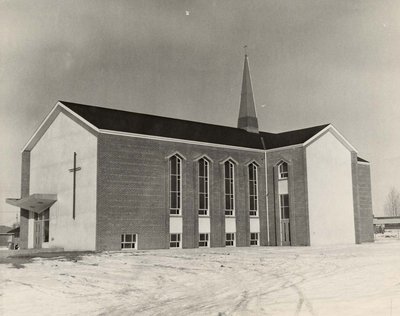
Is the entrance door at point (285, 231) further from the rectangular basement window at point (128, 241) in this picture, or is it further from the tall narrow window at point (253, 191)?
the rectangular basement window at point (128, 241)

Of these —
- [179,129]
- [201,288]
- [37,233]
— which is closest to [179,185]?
[179,129]

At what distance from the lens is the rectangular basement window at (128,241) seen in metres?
30.7

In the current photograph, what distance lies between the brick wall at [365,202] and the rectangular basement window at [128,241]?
21.7 metres

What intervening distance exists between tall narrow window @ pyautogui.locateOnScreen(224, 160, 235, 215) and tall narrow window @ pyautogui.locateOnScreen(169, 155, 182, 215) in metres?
4.64

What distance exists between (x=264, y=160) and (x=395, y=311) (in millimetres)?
31050

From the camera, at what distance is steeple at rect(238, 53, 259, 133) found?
48.8 m

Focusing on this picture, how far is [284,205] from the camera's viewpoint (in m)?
38.9

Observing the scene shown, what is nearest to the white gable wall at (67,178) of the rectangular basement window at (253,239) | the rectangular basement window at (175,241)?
the rectangular basement window at (175,241)

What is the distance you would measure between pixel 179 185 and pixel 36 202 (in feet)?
32.2

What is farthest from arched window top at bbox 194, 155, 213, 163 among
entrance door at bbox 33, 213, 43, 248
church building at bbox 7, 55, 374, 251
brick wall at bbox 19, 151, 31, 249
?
brick wall at bbox 19, 151, 31, 249

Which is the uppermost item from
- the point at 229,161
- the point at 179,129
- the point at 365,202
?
the point at 179,129

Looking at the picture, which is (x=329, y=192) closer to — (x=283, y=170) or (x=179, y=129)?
(x=283, y=170)

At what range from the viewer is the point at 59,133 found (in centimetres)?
3428

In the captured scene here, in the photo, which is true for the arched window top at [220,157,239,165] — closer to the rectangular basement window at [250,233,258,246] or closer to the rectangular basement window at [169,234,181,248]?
the rectangular basement window at [250,233,258,246]
